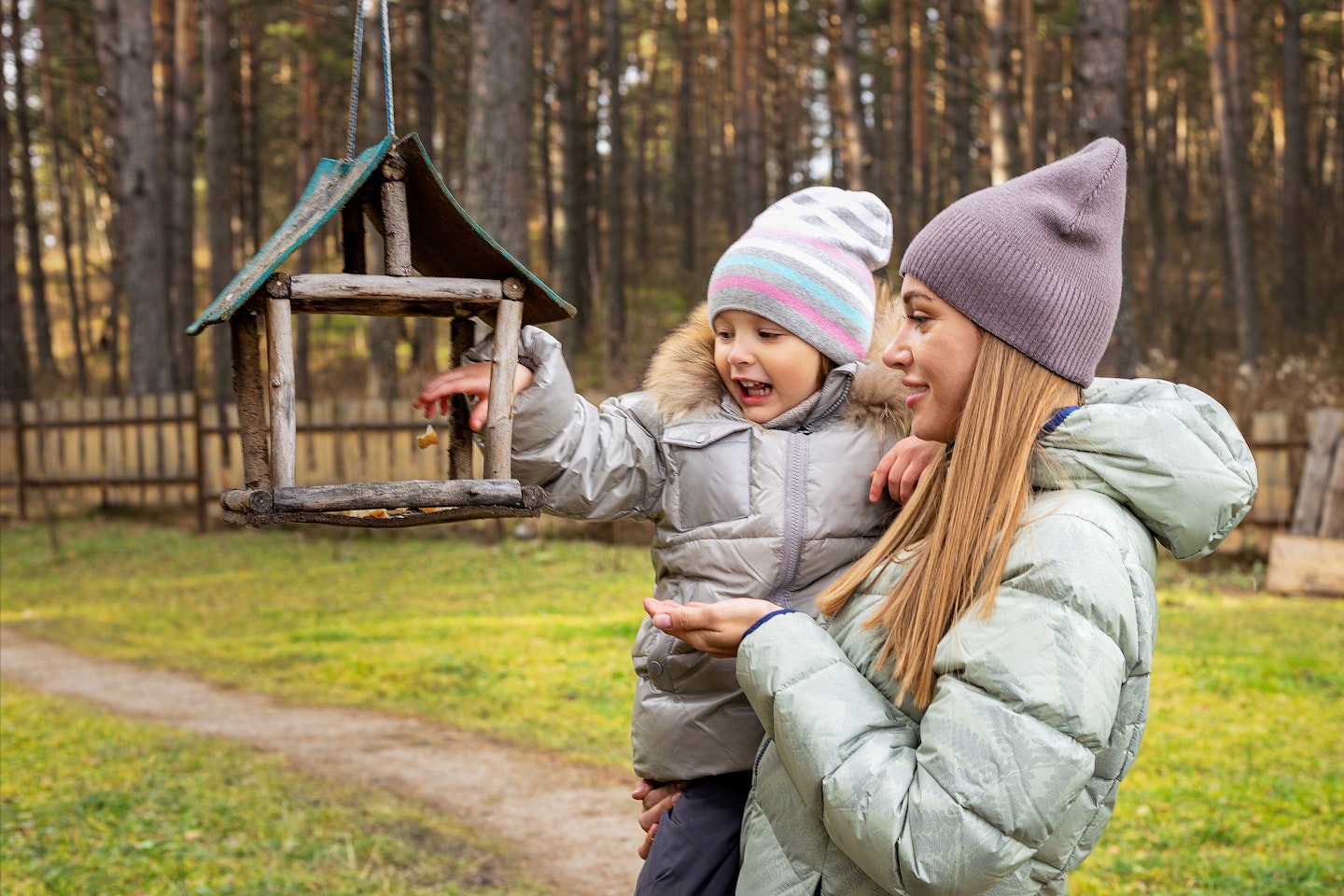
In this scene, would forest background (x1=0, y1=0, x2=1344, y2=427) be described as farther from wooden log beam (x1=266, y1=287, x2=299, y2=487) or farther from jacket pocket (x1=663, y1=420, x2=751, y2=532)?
wooden log beam (x1=266, y1=287, x2=299, y2=487)

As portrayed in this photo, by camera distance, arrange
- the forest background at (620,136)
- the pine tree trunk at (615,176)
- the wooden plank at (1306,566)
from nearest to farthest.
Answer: the wooden plank at (1306,566)
the forest background at (620,136)
the pine tree trunk at (615,176)

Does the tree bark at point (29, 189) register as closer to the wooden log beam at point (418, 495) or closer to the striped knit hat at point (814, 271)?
the striped knit hat at point (814, 271)

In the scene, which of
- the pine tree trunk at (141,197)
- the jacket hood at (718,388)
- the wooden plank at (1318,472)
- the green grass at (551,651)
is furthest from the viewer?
the pine tree trunk at (141,197)

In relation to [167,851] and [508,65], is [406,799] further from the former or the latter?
[508,65]

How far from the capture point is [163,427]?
1395 centimetres

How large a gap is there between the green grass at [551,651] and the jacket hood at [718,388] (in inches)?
109

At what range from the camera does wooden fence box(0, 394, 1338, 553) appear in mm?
12453

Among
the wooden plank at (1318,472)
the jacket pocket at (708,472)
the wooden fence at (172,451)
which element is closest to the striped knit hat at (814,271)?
the jacket pocket at (708,472)

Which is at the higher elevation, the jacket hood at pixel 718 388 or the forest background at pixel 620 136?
the forest background at pixel 620 136

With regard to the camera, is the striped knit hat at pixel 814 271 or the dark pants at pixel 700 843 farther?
the striped knit hat at pixel 814 271

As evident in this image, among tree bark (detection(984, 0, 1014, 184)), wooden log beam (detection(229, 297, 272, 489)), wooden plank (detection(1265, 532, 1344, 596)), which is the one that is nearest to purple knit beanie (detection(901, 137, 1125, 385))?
wooden log beam (detection(229, 297, 272, 489))

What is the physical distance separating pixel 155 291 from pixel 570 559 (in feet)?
25.3

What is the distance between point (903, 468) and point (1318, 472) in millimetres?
9009

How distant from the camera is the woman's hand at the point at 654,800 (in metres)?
2.12
